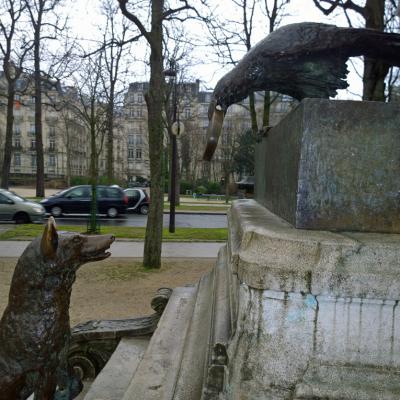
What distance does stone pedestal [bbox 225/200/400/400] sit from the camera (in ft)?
5.61

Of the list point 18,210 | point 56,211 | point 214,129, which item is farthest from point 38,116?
point 214,129

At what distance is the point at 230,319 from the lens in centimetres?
205

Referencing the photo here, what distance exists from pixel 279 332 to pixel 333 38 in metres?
1.65

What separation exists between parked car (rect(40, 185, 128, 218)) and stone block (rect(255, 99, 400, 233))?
58.4 ft

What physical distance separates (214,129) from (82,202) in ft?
57.2

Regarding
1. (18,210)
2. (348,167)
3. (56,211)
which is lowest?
(56,211)

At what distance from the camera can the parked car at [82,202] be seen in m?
18.8

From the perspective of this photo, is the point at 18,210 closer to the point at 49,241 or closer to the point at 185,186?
the point at 49,241

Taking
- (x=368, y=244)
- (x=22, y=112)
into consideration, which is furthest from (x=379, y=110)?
(x=22, y=112)

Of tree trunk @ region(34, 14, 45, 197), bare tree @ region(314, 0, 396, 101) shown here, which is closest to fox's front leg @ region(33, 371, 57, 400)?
bare tree @ region(314, 0, 396, 101)

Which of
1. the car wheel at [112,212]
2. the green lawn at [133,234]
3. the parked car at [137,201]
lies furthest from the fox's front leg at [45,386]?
the parked car at [137,201]

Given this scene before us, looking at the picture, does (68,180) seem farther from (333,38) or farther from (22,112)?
(333,38)

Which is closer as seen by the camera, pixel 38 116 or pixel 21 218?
pixel 21 218

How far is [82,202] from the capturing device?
61.9ft
